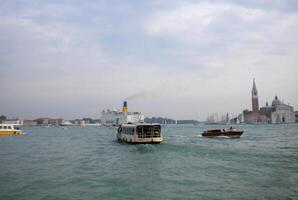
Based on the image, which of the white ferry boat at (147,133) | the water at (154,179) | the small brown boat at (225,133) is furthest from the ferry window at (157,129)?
the small brown boat at (225,133)

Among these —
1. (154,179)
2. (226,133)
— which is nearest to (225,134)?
(226,133)

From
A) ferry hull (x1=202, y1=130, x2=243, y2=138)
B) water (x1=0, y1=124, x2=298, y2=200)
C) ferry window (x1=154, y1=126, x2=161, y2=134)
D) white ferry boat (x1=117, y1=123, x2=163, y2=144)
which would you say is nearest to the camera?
water (x1=0, y1=124, x2=298, y2=200)

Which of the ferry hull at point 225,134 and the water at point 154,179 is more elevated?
the ferry hull at point 225,134

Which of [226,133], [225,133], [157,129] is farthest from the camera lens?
[225,133]

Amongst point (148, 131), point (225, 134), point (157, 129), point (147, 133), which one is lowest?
point (225, 134)

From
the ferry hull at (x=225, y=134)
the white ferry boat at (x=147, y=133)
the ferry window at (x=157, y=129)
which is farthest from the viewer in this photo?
the ferry hull at (x=225, y=134)

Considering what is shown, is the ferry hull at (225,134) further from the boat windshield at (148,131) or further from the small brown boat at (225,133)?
the boat windshield at (148,131)

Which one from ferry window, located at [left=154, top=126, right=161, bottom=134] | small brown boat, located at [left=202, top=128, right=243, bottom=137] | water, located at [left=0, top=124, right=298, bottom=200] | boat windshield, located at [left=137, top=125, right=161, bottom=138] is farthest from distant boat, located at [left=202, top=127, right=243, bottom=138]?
water, located at [left=0, top=124, right=298, bottom=200]

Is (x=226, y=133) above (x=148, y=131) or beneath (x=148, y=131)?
beneath

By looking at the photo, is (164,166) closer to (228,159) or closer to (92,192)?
(228,159)

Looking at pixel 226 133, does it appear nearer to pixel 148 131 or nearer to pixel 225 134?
pixel 225 134

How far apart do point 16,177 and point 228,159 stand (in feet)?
61.7

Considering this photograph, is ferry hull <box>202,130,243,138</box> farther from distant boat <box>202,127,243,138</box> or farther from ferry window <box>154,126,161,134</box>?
ferry window <box>154,126,161,134</box>

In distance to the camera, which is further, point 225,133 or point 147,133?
point 225,133
